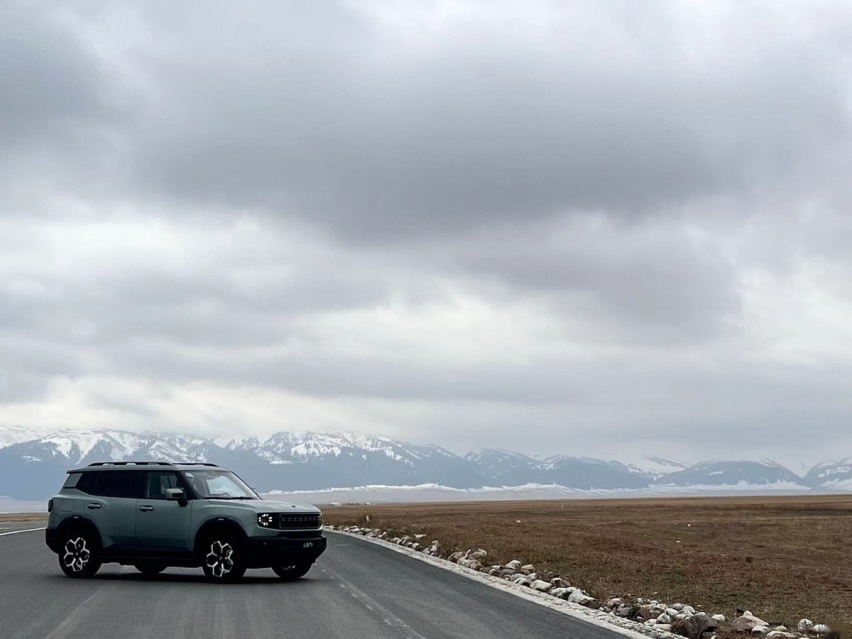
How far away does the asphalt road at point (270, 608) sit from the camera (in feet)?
47.9

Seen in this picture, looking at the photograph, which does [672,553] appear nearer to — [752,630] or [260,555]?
[260,555]

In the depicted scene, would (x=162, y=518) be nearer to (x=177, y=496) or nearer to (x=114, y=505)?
(x=177, y=496)

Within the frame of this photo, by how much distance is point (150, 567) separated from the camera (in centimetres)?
2419

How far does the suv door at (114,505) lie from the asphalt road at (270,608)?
899mm

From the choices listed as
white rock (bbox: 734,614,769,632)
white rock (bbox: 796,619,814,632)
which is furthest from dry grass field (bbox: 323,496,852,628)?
white rock (bbox: 734,614,769,632)

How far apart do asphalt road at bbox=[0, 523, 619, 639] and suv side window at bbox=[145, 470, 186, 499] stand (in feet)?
5.95

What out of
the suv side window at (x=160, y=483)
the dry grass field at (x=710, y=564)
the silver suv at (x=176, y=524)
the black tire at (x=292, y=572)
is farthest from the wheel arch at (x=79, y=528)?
the dry grass field at (x=710, y=564)

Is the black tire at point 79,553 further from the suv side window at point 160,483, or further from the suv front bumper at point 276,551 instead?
the suv front bumper at point 276,551

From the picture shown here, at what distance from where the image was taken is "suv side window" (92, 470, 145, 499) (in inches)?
901

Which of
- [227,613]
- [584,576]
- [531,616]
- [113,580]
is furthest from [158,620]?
[584,576]

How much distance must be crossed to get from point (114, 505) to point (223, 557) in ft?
9.30

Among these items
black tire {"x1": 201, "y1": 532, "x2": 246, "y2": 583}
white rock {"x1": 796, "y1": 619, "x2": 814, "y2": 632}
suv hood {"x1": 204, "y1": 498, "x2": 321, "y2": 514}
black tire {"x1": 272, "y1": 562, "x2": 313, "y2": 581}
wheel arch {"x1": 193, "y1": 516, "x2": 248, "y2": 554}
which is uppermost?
suv hood {"x1": 204, "y1": 498, "x2": 321, "y2": 514}

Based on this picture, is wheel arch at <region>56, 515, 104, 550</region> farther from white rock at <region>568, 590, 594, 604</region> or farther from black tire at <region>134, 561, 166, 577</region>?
white rock at <region>568, 590, 594, 604</region>

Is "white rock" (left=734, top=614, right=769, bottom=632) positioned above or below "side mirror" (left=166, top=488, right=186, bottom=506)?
below
